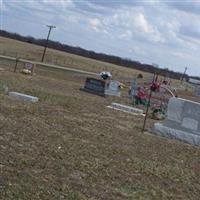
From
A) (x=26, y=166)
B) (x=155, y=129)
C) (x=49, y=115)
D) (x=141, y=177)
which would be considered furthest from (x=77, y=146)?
(x=155, y=129)

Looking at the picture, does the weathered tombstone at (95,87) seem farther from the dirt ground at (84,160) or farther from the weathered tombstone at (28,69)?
the dirt ground at (84,160)

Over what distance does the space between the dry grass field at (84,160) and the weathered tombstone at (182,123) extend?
59 centimetres

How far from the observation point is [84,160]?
932 centimetres

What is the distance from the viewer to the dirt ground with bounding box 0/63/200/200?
24.3 feet

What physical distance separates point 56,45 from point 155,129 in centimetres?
18506

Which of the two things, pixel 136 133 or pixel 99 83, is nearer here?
pixel 136 133

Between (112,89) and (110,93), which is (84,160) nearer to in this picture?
(110,93)

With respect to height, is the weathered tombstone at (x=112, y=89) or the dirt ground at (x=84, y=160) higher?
the weathered tombstone at (x=112, y=89)

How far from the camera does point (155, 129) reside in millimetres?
15336

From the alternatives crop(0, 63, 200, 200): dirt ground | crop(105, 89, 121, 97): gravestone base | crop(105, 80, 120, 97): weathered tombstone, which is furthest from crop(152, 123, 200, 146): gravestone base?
crop(105, 80, 120, 97): weathered tombstone

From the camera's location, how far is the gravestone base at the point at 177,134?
1481 centimetres

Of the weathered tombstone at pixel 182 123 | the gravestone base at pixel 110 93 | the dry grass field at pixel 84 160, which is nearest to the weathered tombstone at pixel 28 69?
the gravestone base at pixel 110 93

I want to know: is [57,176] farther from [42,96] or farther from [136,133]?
[42,96]

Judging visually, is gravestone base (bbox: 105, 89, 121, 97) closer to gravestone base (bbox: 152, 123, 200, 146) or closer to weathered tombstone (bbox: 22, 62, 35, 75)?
weathered tombstone (bbox: 22, 62, 35, 75)
